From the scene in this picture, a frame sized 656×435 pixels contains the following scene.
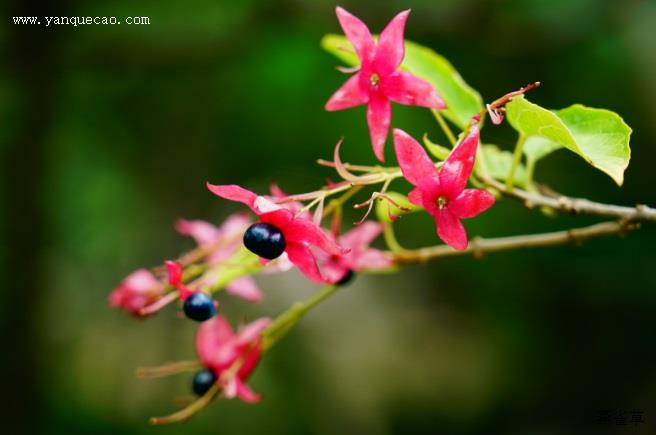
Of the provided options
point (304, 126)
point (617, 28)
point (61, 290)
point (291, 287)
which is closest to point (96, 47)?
point (304, 126)

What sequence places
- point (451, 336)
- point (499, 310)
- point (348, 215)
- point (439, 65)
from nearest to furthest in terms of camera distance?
point (439, 65) < point (499, 310) < point (348, 215) < point (451, 336)

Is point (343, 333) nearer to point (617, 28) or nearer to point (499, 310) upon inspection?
point (499, 310)

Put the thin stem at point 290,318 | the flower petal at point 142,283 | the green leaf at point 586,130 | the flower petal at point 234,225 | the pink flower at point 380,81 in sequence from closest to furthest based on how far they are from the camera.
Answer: the green leaf at point 586,130 < the pink flower at point 380,81 < the thin stem at point 290,318 < the flower petal at point 142,283 < the flower petal at point 234,225

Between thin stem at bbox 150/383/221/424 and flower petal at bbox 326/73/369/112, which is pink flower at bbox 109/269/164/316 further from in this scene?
flower petal at bbox 326/73/369/112

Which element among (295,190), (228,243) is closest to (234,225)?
(228,243)

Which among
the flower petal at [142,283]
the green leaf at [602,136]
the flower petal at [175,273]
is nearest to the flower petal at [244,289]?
the flower petal at [142,283]

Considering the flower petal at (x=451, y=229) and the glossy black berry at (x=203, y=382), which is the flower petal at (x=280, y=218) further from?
the glossy black berry at (x=203, y=382)

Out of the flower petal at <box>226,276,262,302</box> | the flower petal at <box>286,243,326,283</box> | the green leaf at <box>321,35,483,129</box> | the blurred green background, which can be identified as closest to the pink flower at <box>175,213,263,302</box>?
the flower petal at <box>226,276,262,302</box>
